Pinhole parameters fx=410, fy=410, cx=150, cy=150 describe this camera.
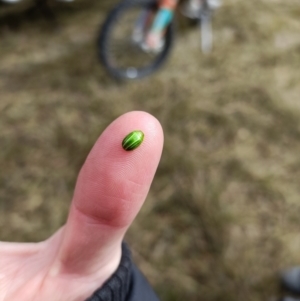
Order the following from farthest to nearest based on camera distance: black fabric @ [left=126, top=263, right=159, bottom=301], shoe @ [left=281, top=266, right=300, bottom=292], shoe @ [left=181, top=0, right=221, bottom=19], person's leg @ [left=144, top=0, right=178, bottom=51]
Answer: shoe @ [left=181, top=0, right=221, bottom=19]
person's leg @ [left=144, top=0, right=178, bottom=51]
shoe @ [left=281, top=266, right=300, bottom=292]
black fabric @ [left=126, top=263, right=159, bottom=301]

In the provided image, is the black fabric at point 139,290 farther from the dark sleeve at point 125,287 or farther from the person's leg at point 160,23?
the person's leg at point 160,23

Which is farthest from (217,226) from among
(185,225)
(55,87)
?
(55,87)

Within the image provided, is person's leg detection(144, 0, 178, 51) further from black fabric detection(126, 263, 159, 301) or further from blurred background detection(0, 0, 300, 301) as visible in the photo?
black fabric detection(126, 263, 159, 301)

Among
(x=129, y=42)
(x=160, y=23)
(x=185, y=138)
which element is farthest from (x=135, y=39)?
(x=185, y=138)

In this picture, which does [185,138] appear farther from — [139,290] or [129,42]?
[139,290]

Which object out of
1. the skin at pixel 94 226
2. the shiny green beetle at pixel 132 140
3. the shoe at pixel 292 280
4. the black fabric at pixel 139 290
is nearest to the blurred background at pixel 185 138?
the shoe at pixel 292 280

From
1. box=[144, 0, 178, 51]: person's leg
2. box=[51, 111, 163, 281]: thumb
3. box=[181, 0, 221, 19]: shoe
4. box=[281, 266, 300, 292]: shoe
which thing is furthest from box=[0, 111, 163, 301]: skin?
box=[181, 0, 221, 19]: shoe
